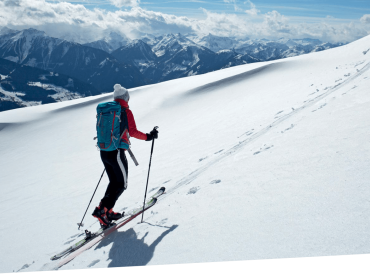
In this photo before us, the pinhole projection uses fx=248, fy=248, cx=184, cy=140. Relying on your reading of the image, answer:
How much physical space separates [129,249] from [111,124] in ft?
7.65

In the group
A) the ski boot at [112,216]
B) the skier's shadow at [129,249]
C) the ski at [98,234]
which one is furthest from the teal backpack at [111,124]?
the skier's shadow at [129,249]

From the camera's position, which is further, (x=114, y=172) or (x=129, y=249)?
(x=114, y=172)

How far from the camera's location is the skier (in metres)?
5.05

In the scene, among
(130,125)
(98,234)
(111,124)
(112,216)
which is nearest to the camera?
(111,124)

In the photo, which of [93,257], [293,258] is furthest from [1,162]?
[293,258]

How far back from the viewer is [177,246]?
3.83 meters

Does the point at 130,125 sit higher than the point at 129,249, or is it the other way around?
the point at 130,125

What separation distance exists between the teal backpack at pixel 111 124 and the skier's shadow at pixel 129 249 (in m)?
1.74

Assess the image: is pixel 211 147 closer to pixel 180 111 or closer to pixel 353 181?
pixel 353 181

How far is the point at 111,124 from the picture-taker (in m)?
4.90

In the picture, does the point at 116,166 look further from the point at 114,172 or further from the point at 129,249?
the point at 129,249

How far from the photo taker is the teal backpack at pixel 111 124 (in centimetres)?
485

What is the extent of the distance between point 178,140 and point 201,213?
838 cm

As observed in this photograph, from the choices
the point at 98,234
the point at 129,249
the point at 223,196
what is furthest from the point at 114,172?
the point at 223,196
